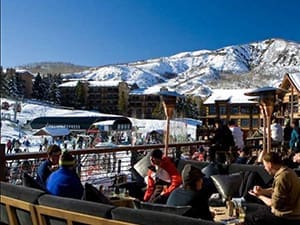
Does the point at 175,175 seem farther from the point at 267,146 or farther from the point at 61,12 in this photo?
Answer: the point at 61,12

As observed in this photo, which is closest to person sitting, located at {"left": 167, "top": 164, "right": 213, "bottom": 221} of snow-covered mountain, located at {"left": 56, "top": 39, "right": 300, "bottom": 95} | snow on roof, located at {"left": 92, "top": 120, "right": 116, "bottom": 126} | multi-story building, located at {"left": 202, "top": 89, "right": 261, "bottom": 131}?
multi-story building, located at {"left": 202, "top": 89, "right": 261, "bottom": 131}

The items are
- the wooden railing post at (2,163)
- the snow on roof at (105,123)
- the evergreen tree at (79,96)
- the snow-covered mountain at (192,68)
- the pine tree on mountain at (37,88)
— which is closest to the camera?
the wooden railing post at (2,163)

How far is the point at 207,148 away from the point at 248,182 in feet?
14.9

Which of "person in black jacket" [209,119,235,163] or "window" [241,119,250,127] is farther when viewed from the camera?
"window" [241,119,250,127]

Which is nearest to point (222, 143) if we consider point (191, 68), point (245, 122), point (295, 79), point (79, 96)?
point (295, 79)

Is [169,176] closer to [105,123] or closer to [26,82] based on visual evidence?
[105,123]

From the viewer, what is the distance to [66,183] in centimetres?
316

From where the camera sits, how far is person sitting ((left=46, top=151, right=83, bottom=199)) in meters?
3.13

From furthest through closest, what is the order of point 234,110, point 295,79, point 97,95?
1. point 97,95
2. point 234,110
3. point 295,79

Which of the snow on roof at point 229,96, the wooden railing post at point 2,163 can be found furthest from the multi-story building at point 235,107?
the wooden railing post at point 2,163

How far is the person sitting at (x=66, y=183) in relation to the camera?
123 inches

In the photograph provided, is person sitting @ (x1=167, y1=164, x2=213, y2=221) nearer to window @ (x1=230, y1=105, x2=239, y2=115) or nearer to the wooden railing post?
the wooden railing post

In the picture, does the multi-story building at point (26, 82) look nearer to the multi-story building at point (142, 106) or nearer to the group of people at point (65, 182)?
the multi-story building at point (142, 106)

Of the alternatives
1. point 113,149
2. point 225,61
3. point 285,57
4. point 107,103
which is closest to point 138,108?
point 107,103
